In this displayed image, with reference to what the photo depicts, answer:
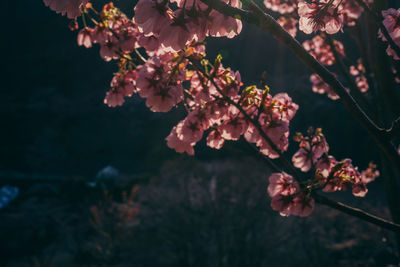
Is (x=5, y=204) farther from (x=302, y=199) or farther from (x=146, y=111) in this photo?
(x=302, y=199)

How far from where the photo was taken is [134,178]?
8.34m

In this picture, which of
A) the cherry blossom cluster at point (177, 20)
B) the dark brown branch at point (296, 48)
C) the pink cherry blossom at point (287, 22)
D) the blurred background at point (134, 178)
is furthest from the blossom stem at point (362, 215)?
the pink cherry blossom at point (287, 22)

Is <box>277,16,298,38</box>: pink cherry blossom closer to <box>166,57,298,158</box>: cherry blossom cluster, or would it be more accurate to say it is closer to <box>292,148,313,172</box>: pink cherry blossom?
<box>292,148,313,172</box>: pink cherry blossom

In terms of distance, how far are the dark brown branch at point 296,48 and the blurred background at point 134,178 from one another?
0.53 meters

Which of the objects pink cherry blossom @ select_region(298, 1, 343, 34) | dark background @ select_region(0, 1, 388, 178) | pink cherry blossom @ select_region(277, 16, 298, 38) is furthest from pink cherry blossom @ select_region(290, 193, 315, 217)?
dark background @ select_region(0, 1, 388, 178)

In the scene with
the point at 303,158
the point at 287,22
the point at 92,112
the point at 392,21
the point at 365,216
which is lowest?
the point at 365,216

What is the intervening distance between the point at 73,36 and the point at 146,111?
6.16 metres

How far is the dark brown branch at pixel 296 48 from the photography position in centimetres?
77

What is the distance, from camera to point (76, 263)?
519 centimetres

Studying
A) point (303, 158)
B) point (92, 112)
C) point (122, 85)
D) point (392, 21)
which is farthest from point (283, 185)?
point (92, 112)

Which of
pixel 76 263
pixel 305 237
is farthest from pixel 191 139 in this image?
pixel 76 263

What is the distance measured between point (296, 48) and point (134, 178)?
26.3ft

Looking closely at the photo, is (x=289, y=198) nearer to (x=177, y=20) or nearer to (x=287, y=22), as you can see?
(x=177, y=20)

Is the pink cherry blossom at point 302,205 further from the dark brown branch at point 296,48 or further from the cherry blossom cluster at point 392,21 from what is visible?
the cherry blossom cluster at point 392,21
